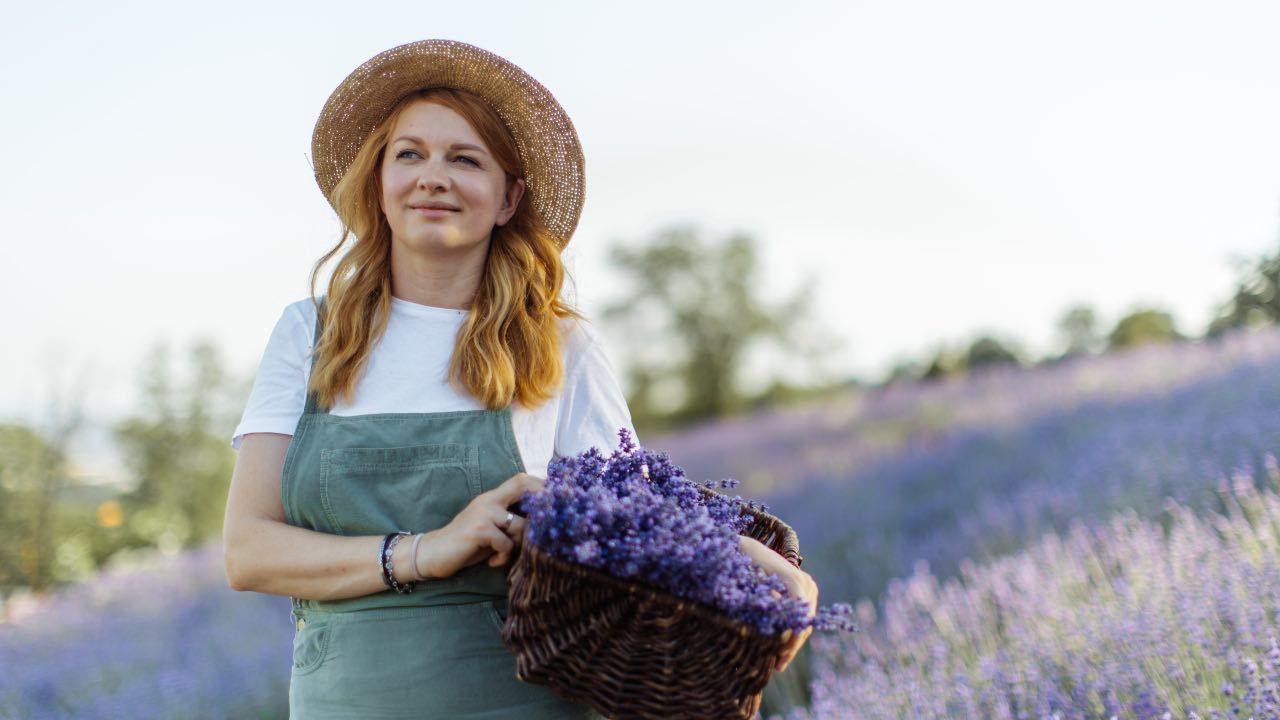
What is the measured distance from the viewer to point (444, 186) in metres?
1.76

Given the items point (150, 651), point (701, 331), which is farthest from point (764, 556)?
point (701, 331)

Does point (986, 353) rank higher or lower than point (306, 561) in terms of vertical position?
lower

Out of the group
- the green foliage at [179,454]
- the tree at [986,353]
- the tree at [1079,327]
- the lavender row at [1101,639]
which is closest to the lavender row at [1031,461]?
the lavender row at [1101,639]

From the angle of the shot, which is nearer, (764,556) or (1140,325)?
(764,556)

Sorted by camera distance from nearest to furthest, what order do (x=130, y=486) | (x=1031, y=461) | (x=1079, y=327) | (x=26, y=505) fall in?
(x=1031, y=461)
(x=26, y=505)
(x=130, y=486)
(x=1079, y=327)

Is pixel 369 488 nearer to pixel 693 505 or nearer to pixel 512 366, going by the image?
pixel 512 366

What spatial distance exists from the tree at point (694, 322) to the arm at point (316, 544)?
1809 cm

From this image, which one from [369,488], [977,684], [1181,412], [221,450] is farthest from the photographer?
[221,450]

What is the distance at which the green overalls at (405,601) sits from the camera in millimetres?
1601

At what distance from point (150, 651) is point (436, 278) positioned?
12.0ft

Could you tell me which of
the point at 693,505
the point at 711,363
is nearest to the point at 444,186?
the point at 693,505

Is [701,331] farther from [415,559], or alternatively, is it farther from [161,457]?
[415,559]

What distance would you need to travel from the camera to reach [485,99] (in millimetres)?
1971

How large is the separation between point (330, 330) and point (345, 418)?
0.17 m
